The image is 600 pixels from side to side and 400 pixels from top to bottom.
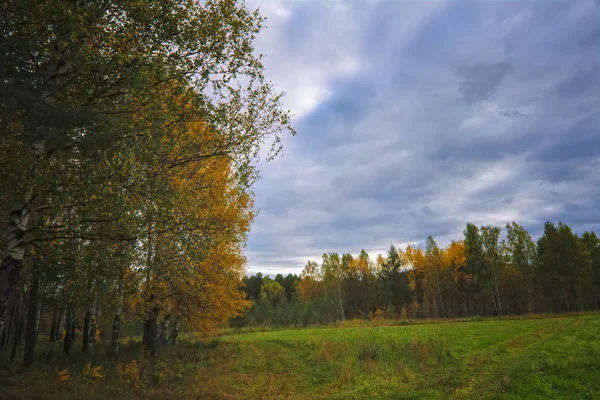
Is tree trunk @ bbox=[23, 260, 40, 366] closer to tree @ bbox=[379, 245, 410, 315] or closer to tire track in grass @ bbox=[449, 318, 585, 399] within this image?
tire track in grass @ bbox=[449, 318, 585, 399]

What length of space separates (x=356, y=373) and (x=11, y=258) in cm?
1402

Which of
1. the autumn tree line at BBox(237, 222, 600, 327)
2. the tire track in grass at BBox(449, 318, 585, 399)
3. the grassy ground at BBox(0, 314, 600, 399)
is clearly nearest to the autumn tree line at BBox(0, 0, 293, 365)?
the grassy ground at BBox(0, 314, 600, 399)

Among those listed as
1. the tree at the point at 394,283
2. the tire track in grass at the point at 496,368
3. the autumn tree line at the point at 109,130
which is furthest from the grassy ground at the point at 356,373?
the tree at the point at 394,283

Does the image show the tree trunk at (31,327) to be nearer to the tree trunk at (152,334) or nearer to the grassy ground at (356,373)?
the grassy ground at (356,373)

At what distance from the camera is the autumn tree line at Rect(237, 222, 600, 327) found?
65.6 m

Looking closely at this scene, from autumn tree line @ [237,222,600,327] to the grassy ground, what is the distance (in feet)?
148

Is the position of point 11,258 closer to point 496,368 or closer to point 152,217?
point 152,217

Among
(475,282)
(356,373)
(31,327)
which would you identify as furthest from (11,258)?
(475,282)

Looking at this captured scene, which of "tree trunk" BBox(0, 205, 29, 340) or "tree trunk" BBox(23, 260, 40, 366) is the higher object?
"tree trunk" BBox(0, 205, 29, 340)

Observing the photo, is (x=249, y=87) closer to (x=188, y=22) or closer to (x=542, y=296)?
(x=188, y=22)

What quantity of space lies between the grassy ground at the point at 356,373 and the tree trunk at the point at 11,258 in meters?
4.92

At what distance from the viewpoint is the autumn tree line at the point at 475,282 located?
6562 centimetres

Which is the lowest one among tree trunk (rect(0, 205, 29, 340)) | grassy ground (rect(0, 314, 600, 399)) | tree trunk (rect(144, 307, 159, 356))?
grassy ground (rect(0, 314, 600, 399))

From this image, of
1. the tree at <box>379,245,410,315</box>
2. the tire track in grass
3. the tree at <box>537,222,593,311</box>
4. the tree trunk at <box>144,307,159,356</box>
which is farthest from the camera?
the tree at <box>379,245,410,315</box>
